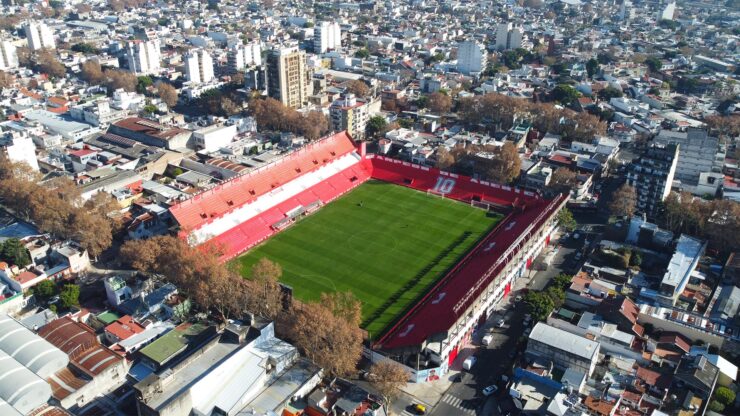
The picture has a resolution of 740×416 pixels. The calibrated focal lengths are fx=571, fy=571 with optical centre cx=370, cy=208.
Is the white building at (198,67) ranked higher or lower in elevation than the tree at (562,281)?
higher

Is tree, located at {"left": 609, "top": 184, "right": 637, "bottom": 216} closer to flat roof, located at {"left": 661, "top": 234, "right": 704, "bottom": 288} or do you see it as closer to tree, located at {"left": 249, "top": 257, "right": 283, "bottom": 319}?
flat roof, located at {"left": 661, "top": 234, "right": 704, "bottom": 288}

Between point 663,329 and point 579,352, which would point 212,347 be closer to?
point 579,352

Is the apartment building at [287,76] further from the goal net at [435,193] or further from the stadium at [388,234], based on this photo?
the goal net at [435,193]

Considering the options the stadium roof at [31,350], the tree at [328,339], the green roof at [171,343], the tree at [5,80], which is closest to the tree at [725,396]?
the tree at [328,339]

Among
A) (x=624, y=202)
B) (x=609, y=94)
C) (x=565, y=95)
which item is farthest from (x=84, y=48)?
(x=624, y=202)

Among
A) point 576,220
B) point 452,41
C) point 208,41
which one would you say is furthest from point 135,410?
point 452,41

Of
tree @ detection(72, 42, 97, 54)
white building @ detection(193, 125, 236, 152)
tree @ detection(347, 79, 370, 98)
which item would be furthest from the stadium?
tree @ detection(72, 42, 97, 54)

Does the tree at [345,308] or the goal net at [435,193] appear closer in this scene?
the tree at [345,308]
